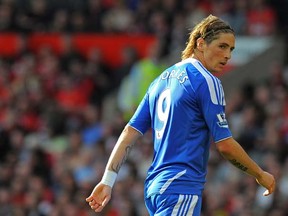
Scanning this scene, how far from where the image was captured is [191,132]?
23.7ft

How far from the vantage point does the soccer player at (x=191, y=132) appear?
7145mm

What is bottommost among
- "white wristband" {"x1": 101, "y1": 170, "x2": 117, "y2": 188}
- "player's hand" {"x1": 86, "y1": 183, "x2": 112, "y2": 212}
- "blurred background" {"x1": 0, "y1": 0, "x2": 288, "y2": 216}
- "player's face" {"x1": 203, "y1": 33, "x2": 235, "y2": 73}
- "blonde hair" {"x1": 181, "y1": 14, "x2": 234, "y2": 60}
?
"blurred background" {"x1": 0, "y1": 0, "x2": 288, "y2": 216}

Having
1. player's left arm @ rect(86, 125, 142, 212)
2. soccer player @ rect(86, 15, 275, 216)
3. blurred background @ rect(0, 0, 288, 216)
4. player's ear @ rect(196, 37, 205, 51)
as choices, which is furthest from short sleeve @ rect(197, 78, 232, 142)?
blurred background @ rect(0, 0, 288, 216)

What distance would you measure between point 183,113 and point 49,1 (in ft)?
43.5

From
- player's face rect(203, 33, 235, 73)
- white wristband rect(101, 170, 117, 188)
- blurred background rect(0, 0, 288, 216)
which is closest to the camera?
player's face rect(203, 33, 235, 73)

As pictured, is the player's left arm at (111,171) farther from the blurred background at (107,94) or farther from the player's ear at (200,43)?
the blurred background at (107,94)

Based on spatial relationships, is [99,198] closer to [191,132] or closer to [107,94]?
[191,132]

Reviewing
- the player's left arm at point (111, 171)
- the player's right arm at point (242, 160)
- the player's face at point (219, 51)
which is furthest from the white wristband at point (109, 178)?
the player's face at point (219, 51)

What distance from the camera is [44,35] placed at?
19.3 metres

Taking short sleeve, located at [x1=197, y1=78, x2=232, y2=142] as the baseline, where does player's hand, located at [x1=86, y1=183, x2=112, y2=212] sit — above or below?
below

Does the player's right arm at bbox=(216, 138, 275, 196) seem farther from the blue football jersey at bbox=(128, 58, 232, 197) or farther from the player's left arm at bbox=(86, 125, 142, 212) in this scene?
the player's left arm at bbox=(86, 125, 142, 212)

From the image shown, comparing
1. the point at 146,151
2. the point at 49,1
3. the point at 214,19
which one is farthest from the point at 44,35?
the point at 214,19

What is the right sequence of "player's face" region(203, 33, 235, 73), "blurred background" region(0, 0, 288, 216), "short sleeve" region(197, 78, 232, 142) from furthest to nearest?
1. "blurred background" region(0, 0, 288, 216)
2. "player's face" region(203, 33, 235, 73)
3. "short sleeve" region(197, 78, 232, 142)

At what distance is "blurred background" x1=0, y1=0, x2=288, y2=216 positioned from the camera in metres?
13.3
